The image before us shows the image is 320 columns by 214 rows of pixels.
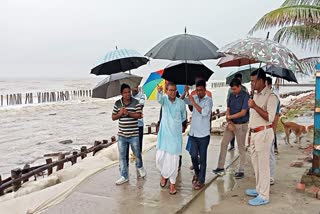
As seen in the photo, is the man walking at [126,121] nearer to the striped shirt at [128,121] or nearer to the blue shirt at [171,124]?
the striped shirt at [128,121]

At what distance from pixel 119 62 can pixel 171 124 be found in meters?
1.52

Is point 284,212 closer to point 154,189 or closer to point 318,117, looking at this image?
point 318,117

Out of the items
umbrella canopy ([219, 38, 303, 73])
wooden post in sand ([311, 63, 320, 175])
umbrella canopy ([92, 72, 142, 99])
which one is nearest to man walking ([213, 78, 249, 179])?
wooden post in sand ([311, 63, 320, 175])

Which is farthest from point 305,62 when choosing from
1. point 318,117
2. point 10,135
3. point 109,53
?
point 10,135

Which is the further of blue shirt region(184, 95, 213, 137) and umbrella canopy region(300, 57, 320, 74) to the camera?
umbrella canopy region(300, 57, 320, 74)

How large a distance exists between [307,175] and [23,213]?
4008mm

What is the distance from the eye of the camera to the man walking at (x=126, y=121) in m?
4.89

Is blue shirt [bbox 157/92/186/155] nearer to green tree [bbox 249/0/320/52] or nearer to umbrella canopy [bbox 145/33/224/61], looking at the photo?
umbrella canopy [bbox 145/33/224/61]

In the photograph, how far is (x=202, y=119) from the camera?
4.65 meters

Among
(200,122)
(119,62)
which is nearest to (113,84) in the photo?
(119,62)

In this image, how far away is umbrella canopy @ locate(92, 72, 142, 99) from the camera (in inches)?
206

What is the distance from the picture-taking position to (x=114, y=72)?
5430 mm

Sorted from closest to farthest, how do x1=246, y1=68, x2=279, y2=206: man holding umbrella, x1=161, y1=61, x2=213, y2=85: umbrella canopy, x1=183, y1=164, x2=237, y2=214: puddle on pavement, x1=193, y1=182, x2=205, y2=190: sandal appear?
x1=246, y1=68, x2=279, y2=206: man holding umbrella, x1=183, y1=164, x2=237, y2=214: puddle on pavement, x1=193, y1=182, x2=205, y2=190: sandal, x1=161, y1=61, x2=213, y2=85: umbrella canopy

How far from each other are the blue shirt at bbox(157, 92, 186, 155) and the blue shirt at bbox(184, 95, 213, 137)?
0.21 m
